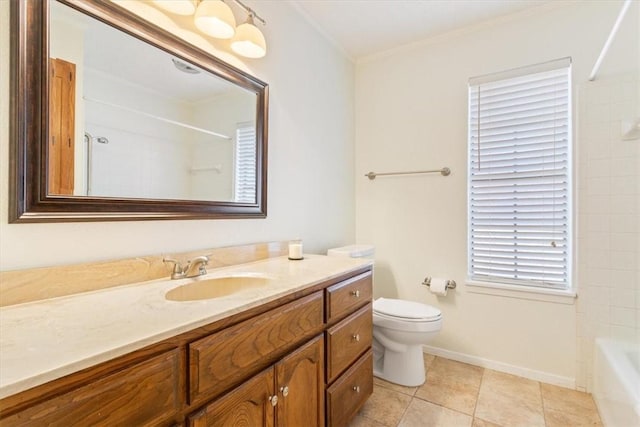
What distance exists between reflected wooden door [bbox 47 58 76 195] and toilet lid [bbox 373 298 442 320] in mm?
1742

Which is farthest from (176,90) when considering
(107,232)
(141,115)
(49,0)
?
(107,232)

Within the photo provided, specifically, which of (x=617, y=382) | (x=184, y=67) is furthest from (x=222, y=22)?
(x=617, y=382)

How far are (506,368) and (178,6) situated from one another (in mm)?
2835

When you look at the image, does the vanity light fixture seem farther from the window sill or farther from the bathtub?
the bathtub

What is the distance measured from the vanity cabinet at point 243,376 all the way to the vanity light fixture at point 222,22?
122cm

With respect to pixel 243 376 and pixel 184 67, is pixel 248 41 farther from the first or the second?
pixel 243 376

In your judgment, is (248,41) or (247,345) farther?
(248,41)

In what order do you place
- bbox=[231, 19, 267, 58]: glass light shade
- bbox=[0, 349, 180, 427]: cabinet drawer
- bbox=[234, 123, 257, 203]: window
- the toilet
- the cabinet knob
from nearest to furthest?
bbox=[0, 349, 180, 427]: cabinet drawer, the cabinet knob, bbox=[231, 19, 267, 58]: glass light shade, bbox=[234, 123, 257, 203]: window, the toilet

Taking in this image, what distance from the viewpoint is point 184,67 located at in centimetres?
135

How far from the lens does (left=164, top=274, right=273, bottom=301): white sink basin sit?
116 centimetres

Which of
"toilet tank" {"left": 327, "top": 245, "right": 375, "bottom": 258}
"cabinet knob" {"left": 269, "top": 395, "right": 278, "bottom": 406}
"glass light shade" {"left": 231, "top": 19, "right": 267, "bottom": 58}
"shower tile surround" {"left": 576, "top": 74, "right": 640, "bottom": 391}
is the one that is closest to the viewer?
"cabinet knob" {"left": 269, "top": 395, "right": 278, "bottom": 406}

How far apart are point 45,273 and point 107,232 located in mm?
216

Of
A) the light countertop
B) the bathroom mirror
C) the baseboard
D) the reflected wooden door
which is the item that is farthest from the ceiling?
the baseboard

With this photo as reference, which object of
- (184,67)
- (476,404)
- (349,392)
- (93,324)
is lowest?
(476,404)
